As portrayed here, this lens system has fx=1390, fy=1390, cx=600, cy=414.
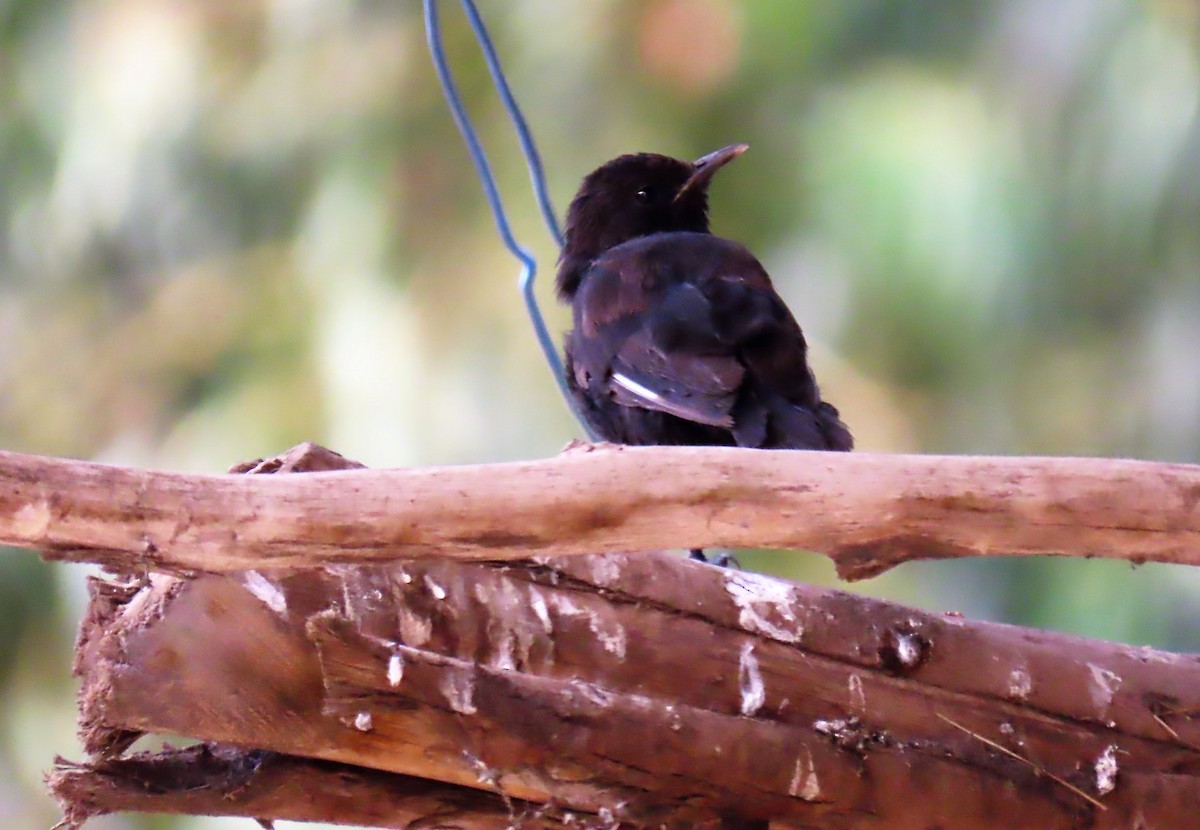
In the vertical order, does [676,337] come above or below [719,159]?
below

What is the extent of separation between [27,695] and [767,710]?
5328mm

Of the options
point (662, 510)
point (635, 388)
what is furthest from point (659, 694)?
point (635, 388)

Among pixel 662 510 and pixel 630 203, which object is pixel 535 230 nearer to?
pixel 630 203

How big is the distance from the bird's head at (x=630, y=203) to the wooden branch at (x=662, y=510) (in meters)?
1.94

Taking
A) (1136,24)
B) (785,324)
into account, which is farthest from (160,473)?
(1136,24)

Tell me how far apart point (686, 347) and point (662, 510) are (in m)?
1.29

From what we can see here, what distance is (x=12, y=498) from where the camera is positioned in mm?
1345

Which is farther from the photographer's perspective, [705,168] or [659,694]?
[705,168]

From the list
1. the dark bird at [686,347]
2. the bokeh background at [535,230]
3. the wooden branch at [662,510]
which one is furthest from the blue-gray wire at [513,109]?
the bokeh background at [535,230]

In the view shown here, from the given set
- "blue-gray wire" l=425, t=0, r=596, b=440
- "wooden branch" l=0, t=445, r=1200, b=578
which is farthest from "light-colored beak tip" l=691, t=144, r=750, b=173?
"wooden branch" l=0, t=445, r=1200, b=578

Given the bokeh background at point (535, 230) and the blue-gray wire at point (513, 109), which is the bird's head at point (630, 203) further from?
the bokeh background at point (535, 230)

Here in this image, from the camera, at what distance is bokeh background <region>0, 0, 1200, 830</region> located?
17.5ft

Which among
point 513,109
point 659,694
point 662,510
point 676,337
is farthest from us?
point 676,337

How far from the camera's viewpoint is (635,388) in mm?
2863
